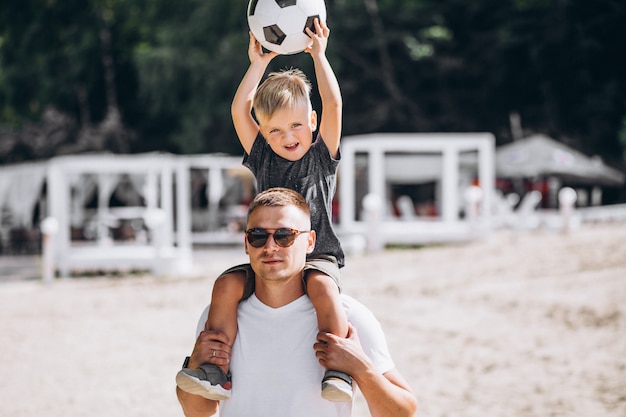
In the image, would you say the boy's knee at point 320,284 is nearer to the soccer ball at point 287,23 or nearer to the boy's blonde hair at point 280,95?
the boy's blonde hair at point 280,95

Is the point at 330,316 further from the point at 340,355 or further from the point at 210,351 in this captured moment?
the point at 210,351

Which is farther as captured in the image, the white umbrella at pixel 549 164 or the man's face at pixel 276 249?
the white umbrella at pixel 549 164

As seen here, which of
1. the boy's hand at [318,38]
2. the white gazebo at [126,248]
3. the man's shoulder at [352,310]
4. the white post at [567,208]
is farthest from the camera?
the white post at [567,208]

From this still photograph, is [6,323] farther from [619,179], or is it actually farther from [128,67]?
[128,67]

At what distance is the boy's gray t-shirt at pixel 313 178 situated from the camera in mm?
2996

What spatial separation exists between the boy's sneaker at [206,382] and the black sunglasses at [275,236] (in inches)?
17.5

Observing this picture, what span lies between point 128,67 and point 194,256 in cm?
2031

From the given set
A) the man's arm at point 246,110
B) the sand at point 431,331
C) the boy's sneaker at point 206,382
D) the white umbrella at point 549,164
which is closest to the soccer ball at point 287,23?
the man's arm at point 246,110

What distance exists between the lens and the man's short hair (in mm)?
2721

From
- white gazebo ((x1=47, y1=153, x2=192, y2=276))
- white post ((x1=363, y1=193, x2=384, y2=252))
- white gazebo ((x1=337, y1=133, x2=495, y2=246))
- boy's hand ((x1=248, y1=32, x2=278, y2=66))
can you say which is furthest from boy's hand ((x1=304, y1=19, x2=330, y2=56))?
white post ((x1=363, y1=193, x2=384, y2=252))

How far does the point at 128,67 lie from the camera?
1517 inches

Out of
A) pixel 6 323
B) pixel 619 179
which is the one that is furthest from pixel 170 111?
pixel 6 323

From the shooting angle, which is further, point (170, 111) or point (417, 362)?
point (170, 111)

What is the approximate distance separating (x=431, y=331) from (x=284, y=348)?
789cm
